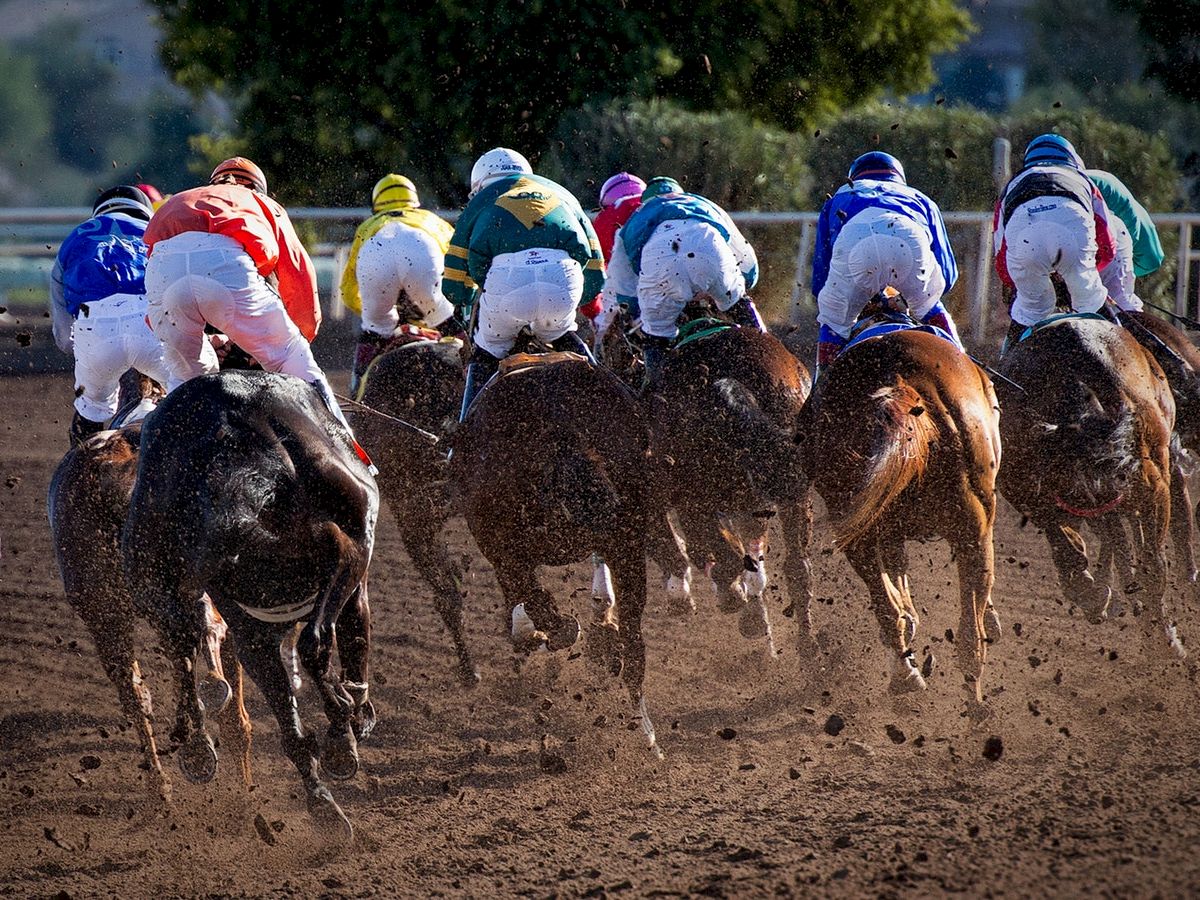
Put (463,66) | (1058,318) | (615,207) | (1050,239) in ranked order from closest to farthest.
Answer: (1058,318) → (1050,239) → (615,207) → (463,66)

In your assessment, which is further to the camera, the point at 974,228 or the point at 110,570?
the point at 974,228

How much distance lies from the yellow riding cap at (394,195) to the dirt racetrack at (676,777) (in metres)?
1.79

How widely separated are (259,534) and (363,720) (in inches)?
33.3

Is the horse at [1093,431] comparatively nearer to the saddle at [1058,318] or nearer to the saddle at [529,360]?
the saddle at [1058,318]

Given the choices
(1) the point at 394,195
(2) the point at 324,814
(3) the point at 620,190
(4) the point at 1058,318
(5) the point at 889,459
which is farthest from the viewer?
(3) the point at 620,190

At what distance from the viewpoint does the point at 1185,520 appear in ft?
19.6

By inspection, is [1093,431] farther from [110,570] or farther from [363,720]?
[110,570]

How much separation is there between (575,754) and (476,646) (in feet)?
4.57

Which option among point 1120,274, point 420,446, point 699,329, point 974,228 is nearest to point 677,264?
point 699,329

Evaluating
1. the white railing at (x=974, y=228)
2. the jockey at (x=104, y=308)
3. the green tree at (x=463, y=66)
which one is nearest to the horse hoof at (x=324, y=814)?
the jockey at (x=104, y=308)

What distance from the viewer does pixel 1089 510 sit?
5.43m

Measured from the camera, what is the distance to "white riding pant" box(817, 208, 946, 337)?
511cm

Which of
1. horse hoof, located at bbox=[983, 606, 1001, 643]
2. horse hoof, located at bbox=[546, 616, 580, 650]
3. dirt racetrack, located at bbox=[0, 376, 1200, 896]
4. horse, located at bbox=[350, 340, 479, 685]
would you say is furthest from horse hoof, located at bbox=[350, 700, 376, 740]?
horse hoof, located at bbox=[983, 606, 1001, 643]

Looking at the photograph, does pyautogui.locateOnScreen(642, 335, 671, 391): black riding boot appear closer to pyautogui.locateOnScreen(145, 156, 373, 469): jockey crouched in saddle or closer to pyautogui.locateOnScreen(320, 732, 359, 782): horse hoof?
pyautogui.locateOnScreen(145, 156, 373, 469): jockey crouched in saddle
